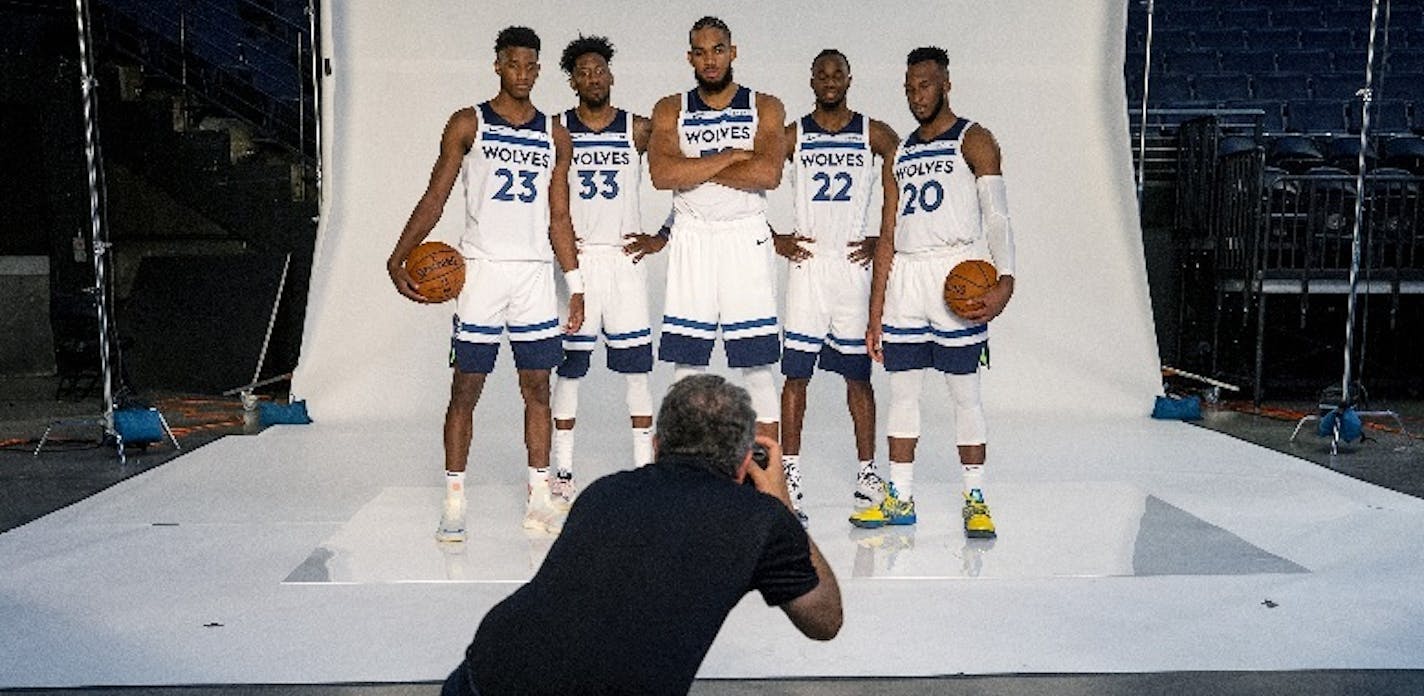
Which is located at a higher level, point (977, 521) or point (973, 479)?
point (973, 479)

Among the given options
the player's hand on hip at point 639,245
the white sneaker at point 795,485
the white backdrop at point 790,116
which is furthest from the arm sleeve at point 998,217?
the white backdrop at point 790,116

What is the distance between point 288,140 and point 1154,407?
627 centimetres

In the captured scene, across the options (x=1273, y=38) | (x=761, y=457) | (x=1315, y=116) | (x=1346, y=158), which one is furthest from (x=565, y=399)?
(x=1273, y=38)

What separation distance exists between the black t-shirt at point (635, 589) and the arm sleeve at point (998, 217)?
2384mm

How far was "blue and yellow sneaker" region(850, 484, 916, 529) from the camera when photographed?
4297 millimetres

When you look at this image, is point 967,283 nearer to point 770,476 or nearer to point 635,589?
point 770,476

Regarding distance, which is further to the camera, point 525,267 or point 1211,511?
point 1211,511

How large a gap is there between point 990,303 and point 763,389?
791 millimetres

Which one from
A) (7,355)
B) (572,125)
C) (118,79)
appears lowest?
(7,355)

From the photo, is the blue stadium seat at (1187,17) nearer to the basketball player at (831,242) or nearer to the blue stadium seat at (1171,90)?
the blue stadium seat at (1171,90)

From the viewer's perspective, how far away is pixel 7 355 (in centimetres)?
967

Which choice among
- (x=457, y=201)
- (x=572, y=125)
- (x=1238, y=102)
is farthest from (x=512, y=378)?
(x=1238, y=102)

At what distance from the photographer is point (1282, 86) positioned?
11.0 meters

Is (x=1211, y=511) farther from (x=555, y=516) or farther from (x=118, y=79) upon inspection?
(x=118, y=79)
